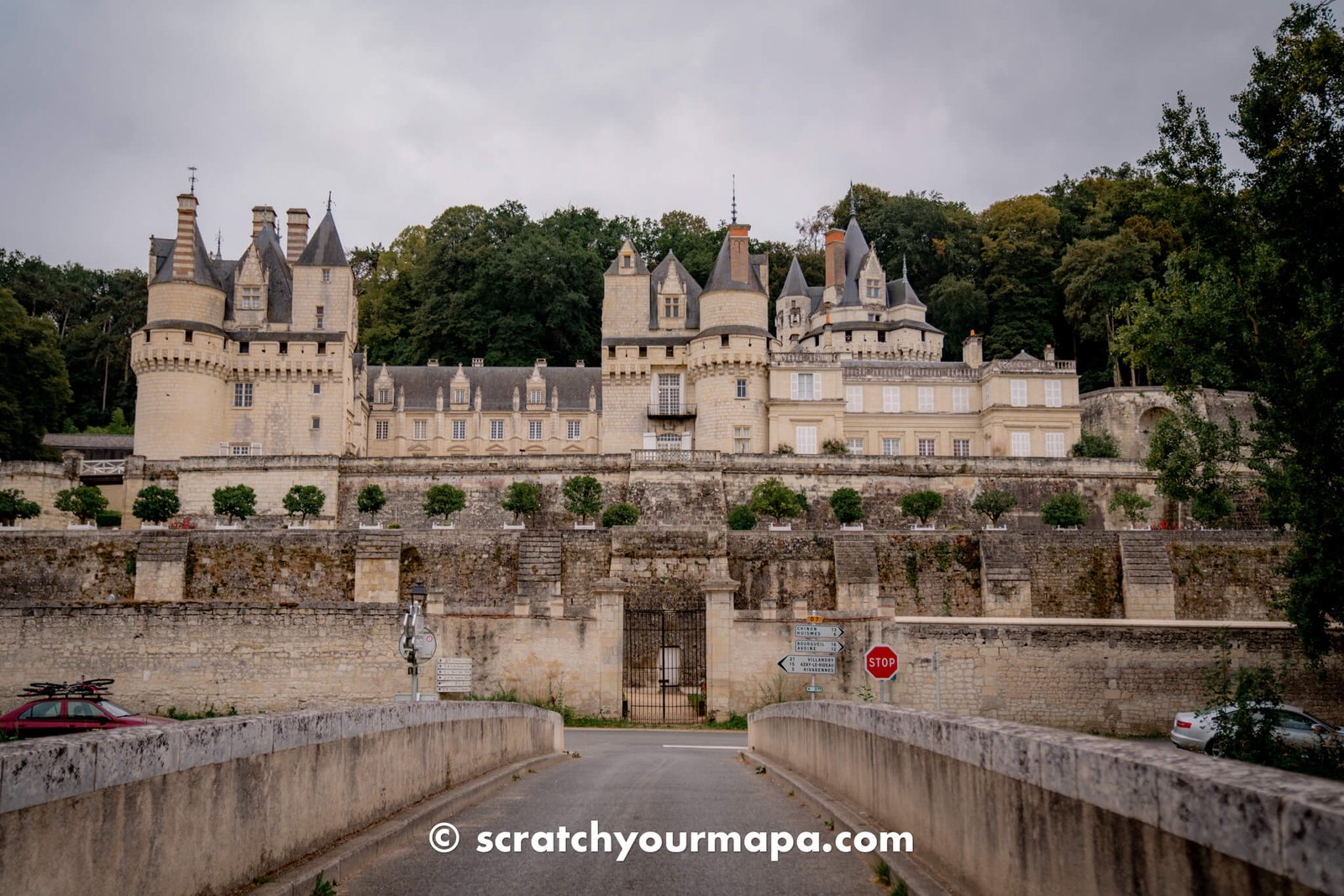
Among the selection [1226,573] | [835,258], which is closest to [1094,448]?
[1226,573]

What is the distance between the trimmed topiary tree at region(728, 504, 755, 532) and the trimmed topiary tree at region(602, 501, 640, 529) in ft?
12.4

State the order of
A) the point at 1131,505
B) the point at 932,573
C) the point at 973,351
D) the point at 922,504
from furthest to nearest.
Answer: the point at 973,351 < the point at 1131,505 < the point at 922,504 < the point at 932,573

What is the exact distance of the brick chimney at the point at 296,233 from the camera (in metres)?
61.2

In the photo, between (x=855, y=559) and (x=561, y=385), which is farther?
(x=561, y=385)

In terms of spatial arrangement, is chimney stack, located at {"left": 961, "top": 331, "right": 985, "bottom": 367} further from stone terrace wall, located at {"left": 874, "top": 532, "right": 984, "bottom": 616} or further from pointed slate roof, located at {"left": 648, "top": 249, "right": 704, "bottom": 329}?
stone terrace wall, located at {"left": 874, "top": 532, "right": 984, "bottom": 616}

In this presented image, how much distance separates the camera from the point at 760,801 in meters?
12.4

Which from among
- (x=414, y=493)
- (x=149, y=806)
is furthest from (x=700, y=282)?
(x=149, y=806)

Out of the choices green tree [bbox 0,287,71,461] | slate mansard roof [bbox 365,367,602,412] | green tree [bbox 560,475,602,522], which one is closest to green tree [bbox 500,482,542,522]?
green tree [bbox 560,475,602,522]

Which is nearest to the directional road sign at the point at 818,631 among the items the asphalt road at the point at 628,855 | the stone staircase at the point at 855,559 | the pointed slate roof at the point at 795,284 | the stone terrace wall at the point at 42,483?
the asphalt road at the point at 628,855

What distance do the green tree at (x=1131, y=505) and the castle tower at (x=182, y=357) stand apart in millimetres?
41237

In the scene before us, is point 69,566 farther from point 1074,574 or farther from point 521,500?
point 1074,574

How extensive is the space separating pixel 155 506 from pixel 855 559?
95.8 ft

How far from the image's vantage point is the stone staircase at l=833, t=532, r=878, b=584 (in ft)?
117

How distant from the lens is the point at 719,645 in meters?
29.6
